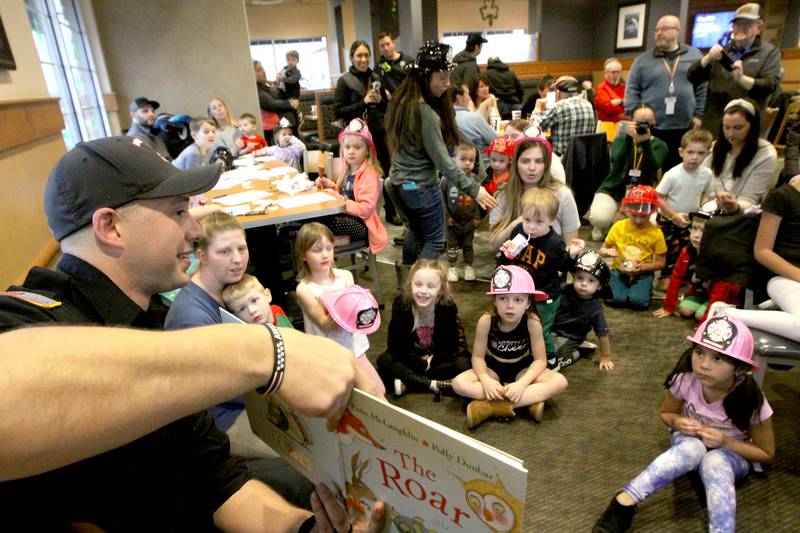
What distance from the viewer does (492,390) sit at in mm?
2242

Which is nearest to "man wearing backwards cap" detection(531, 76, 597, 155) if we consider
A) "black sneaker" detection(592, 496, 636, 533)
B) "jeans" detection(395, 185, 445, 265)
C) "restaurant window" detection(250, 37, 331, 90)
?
"jeans" detection(395, 185, 445, 265)

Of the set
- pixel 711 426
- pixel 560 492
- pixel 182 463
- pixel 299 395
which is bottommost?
pixel 560 492

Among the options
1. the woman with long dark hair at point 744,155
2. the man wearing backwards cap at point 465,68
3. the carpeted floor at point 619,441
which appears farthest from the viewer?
the man wearing backwards cap at point 465,68

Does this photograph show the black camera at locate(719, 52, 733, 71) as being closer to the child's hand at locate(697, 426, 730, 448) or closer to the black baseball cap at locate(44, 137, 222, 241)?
the child's hand at locate(697, 426, 730, 448)

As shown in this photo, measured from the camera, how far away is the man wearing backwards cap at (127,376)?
1.42 feet

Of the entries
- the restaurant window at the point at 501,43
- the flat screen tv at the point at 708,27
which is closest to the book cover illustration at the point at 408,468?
the flat screen tv at the point at 708,27

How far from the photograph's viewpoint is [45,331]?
45 cm

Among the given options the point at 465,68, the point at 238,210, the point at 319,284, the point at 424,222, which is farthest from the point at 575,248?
the point at 465,68

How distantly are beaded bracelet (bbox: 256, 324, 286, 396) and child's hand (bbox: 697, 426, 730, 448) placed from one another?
1.80 meters

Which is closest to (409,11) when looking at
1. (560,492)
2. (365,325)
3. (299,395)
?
(365,325)

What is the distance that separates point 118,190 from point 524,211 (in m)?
2.07

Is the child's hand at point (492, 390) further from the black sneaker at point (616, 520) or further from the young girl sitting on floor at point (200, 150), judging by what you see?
the young girl sitting on floor at point (200, 150)

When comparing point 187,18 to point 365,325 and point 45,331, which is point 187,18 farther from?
point 45,331

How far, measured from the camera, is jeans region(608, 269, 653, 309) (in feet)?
10.6
